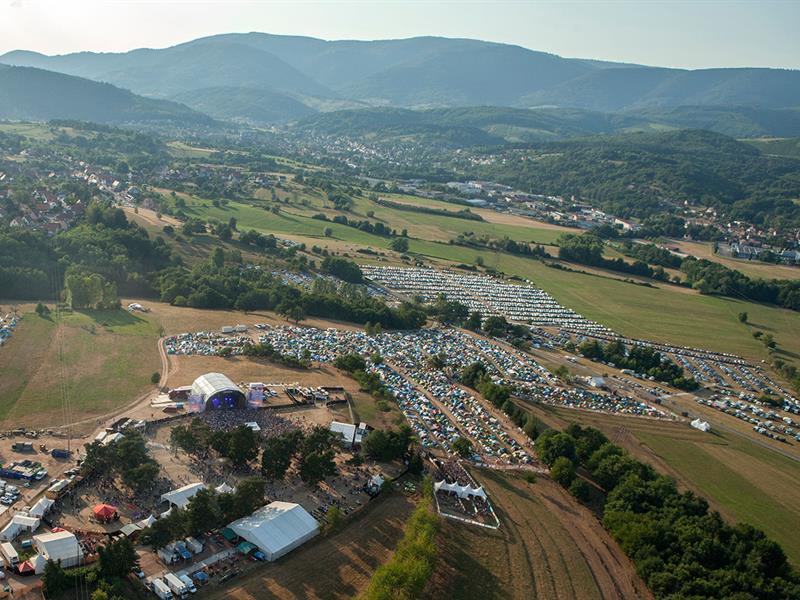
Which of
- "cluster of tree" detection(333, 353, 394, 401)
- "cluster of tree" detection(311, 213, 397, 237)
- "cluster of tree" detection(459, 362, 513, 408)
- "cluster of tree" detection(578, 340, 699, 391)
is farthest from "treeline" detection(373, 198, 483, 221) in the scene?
"cluster of tree" detection(333, 353, 394, 401)

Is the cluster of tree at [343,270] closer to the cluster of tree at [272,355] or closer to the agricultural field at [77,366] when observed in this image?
the agricultural field at [77,366]

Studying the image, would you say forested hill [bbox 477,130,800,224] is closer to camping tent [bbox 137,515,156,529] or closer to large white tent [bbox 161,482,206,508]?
large white tent [bbox 161,482,206,508]

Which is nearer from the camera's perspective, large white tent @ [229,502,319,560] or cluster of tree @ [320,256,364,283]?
large white tent @ [229,502,319,560]

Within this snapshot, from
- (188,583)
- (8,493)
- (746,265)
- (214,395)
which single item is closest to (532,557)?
(188,583)

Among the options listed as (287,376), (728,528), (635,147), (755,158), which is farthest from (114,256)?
(755,158)

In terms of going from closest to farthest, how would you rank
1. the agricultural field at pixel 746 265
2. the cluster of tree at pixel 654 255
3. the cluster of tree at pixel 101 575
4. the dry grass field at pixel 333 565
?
1. the cluster of tree at pixel 101 575
2. the dry grass field at pixel 333 565
3. the agricultural field at pixel 746 265
4. the cluster of tree at pixel 654 255

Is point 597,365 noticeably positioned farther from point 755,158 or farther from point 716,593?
point 755,158

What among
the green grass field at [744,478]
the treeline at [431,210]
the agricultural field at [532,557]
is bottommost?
the green grass field at [744,478]

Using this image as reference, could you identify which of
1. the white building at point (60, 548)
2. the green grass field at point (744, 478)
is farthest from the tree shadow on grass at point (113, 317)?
the green grass field at point (744, 478)
